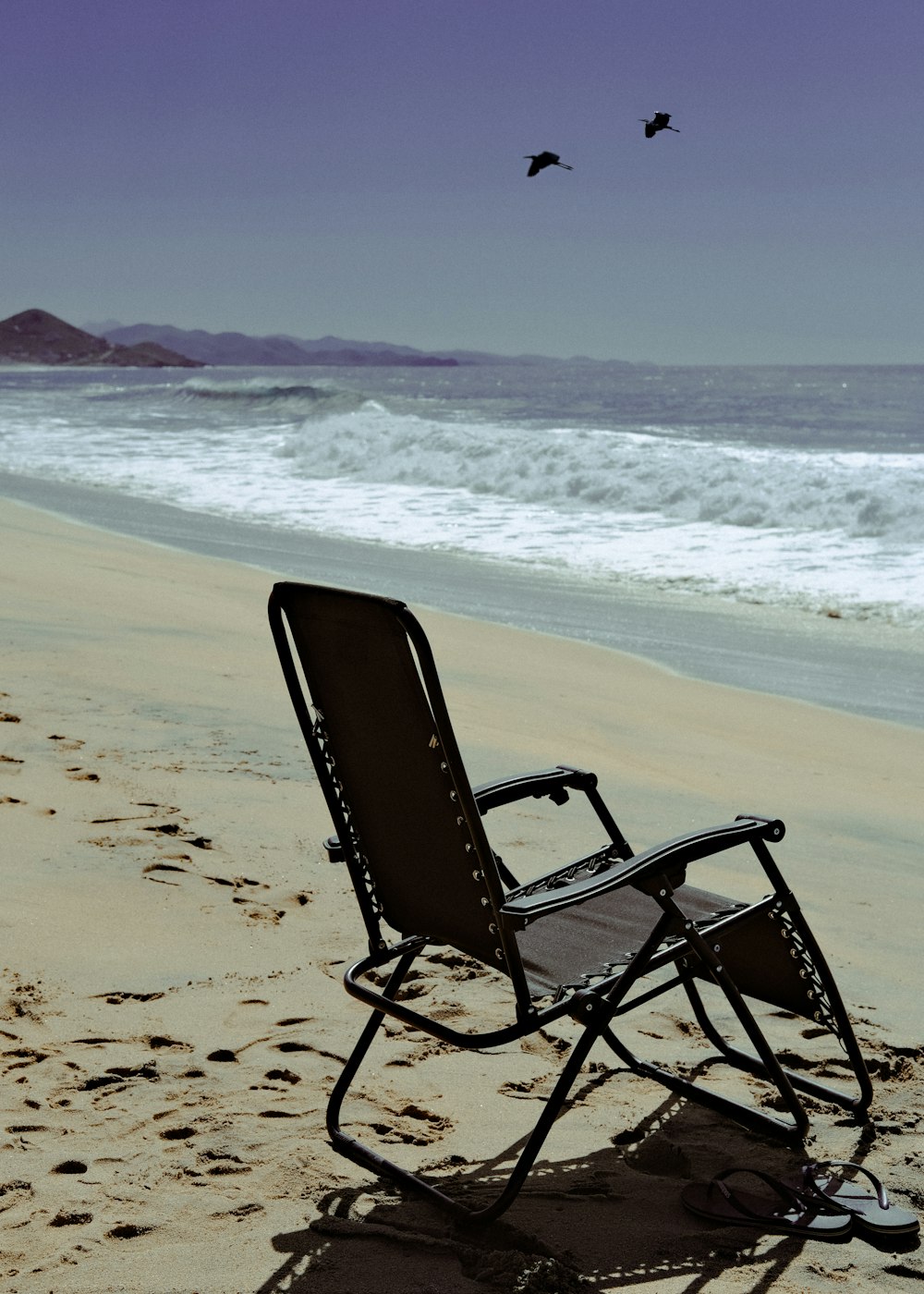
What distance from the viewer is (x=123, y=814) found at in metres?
4.36

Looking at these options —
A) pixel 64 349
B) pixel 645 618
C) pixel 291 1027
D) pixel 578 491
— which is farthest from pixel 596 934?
pixel 64 349

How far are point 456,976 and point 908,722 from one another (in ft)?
14.1

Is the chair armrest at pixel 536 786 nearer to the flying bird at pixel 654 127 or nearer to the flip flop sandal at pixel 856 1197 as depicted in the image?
the flip flop sandal at pixel 856 1197

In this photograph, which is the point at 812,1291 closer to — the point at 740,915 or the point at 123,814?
the point at 740,915

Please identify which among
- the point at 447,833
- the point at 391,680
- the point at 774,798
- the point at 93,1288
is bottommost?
the point at 93,1288

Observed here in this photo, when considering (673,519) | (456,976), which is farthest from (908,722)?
(673,519)

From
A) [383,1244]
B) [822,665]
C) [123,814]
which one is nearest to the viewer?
[383,1244]

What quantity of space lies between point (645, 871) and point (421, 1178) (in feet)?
2.64

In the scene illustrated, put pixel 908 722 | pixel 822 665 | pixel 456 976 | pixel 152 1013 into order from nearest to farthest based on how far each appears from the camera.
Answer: pixel 152 1013 → pixel 456 976 → pixel 908 722 → pixel 822 665

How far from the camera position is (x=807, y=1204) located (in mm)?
2449

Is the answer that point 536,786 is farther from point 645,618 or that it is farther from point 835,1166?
point 645,618

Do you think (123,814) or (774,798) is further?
(774,798)

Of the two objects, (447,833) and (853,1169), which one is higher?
(447,833)

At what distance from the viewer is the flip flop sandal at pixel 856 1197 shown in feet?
→ 7.76
